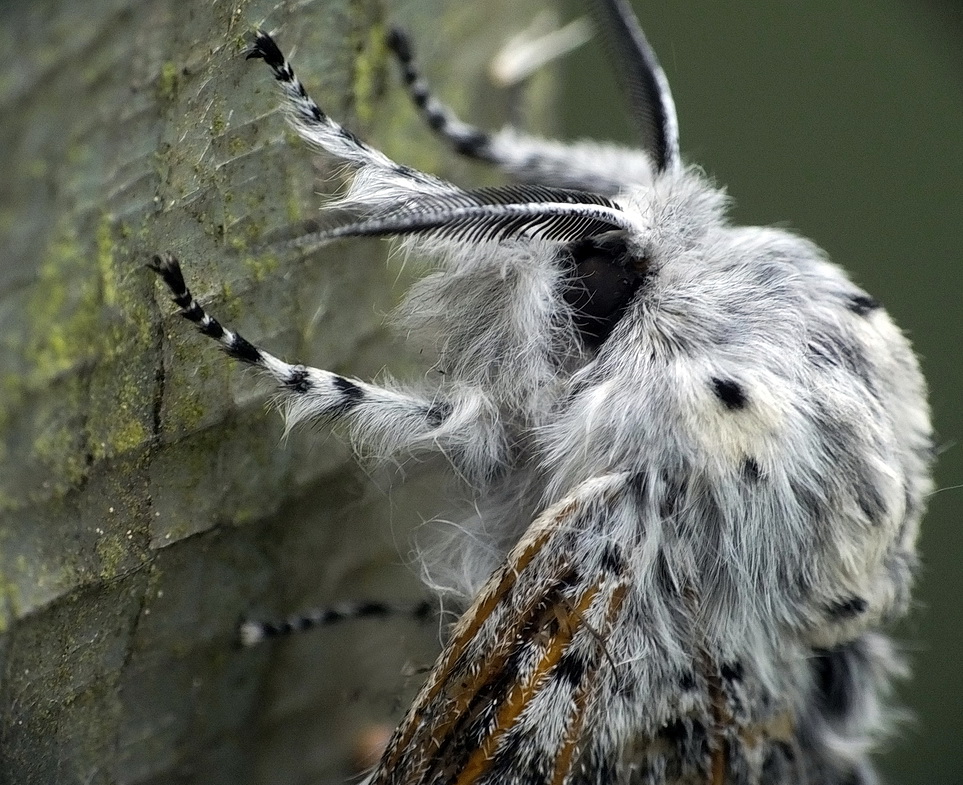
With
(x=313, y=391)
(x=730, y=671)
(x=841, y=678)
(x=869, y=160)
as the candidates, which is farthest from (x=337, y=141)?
(x=869, y=160)

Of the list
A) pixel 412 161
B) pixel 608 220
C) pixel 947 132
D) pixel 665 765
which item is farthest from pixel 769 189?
pixel 665 765

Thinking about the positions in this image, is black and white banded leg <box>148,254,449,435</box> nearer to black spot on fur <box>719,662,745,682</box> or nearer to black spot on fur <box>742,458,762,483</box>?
black spot on fur <box>742,458,762,483</box>

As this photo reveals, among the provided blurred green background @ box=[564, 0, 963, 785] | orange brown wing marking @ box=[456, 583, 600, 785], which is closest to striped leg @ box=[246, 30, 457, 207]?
orange brown wing marking @ box=[456, 583, 600, 785]

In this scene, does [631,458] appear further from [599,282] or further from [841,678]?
[841,678]

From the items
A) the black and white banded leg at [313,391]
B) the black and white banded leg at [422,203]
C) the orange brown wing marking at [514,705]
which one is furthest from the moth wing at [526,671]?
the black and white banded leg at [422,203]

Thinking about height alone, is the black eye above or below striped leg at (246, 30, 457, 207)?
below

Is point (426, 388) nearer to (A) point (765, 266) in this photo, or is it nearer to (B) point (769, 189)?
(A) point (765, 266)
